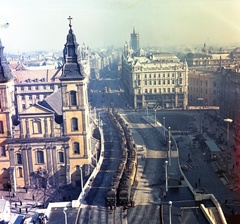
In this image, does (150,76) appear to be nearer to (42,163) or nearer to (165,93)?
(165,93)

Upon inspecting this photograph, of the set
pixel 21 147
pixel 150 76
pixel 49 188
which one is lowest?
pixel 49 188

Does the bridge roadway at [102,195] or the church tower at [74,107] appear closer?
the bridge roadway at [102,195]

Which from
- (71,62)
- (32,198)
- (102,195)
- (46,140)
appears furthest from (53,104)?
(102,195)

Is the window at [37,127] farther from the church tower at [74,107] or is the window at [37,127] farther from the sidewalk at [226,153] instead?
the sidewalk at [226,153]

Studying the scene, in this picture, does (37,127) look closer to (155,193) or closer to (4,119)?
(4,119)

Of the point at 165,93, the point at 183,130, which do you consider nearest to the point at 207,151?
the point at 183,130

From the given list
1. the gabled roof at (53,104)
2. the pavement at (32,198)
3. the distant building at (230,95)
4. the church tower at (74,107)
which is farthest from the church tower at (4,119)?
the distant building at (230,95)

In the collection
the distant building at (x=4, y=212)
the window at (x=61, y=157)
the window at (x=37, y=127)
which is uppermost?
the window at (x=37, y=127)
